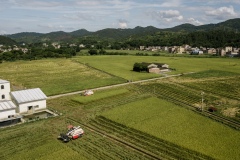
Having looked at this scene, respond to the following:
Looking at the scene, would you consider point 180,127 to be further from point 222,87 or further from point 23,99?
point 222,87

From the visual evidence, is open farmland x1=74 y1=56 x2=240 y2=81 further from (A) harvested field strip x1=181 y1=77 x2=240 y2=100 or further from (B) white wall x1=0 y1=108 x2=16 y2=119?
(B) white wall x1=0 y1=108 x2=16 y2=119

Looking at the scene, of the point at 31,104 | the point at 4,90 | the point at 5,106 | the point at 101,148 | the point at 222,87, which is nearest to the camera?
the point at 101,148

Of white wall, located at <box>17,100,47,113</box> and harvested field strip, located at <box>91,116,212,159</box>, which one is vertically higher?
white wall, located at <box>17,100,47,113</box>

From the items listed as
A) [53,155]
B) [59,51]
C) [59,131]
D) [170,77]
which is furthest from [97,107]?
[59,51]

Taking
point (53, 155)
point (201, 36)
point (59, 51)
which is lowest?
→ point (53, 155)

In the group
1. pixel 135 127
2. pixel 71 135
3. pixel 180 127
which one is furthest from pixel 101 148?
pixel 180 127

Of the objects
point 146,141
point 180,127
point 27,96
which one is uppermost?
point 27,96

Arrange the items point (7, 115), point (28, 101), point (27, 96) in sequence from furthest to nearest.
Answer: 1. point (27, 96)
2. point (28, 101)
3. point (7, 115)

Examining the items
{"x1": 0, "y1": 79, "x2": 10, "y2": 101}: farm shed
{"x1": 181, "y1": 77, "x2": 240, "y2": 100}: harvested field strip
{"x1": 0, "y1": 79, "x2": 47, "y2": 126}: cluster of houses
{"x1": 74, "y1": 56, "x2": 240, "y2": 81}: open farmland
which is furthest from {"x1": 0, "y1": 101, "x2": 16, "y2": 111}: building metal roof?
{"x1": 181, "y1": 77, "x2": 240, "y2": 100}: harvested field strip

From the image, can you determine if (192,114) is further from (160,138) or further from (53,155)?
(53,155)
